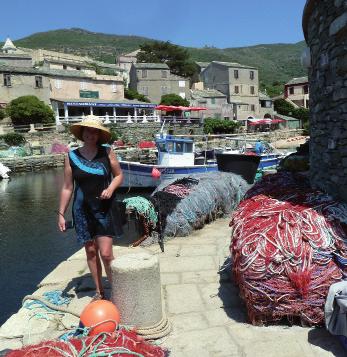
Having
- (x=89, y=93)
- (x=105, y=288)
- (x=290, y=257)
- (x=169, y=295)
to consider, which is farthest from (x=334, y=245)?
(x=89, y=93)

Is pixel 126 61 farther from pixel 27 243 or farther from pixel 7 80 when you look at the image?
pixel 27 243

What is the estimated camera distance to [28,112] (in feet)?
133

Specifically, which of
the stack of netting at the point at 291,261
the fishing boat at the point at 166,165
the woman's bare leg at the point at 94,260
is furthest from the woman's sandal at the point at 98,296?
the fishing boat at the point at 166,165

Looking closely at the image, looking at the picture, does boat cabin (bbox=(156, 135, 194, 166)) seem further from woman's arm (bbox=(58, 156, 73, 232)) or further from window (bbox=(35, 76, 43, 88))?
window (bbox=(35, 76, 43, 88))

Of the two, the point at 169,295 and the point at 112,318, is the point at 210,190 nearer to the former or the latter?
the point at 169,295

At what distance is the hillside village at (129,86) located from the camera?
1826 inches

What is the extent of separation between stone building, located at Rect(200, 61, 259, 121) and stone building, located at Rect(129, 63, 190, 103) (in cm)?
565

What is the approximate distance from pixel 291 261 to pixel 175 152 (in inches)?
651

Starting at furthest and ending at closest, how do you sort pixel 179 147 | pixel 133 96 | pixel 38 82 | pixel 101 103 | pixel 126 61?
1. pixel 126 61
2. pixel 133 96
3. pixel 101 103
4. pixel 38 82
5. pixel 179 147

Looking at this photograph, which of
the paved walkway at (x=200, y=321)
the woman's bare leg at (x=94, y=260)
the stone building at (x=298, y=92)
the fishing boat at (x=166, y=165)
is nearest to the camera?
the paved walkway at (x=200, y=321)

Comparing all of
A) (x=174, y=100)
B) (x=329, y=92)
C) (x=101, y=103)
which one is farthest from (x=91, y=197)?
(x=174, y=100)

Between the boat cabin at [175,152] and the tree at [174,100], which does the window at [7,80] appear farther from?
the boat cabin at [175,152]

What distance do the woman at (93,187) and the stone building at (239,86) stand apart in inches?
2165

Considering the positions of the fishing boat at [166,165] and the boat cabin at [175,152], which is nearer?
the fishing boat at [166,165]
